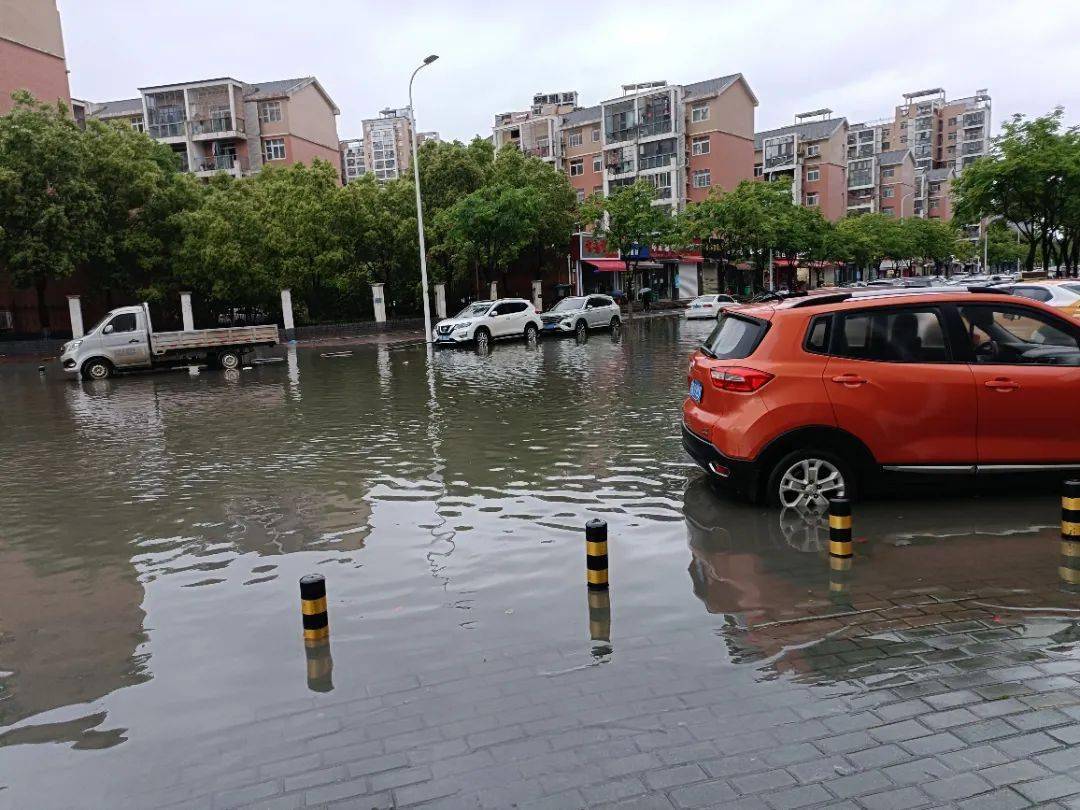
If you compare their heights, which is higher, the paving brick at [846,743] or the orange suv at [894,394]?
the orange suv at [894,394]

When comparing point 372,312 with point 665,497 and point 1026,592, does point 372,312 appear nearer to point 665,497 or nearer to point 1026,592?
point 665,497

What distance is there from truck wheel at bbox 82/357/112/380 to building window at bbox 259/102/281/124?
4447cm

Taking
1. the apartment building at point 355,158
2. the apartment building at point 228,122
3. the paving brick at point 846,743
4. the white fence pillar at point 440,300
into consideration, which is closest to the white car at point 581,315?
the white fence pillar at point 440,300

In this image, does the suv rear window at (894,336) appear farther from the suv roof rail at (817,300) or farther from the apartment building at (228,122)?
the apartment building at (228,122)

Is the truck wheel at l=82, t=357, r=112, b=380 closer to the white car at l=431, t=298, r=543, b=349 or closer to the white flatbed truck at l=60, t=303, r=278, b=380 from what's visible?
the white flatbed truck at l=60, t=303, r=278, b=380

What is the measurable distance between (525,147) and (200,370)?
207 feet

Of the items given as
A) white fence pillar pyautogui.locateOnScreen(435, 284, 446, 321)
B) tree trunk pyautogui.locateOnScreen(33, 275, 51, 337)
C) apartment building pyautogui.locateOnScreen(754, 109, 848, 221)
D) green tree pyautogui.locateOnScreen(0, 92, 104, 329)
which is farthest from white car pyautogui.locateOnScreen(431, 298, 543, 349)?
apartment building pyautogui.locateOnScreen(754, 109, 848, 221)

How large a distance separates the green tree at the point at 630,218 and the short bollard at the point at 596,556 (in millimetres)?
40366

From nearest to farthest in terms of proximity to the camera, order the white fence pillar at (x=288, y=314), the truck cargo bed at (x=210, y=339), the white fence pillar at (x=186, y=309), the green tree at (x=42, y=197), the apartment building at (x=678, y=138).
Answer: the truck cargo bed at (x=210, y=339) < the green tree at (x=42, y=197) < the white fence pillar at (x=186, y=309) < the white fence pillar at (x=288, y=314) < the apartment building at (x=678, y=138)

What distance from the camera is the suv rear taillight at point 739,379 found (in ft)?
21.3

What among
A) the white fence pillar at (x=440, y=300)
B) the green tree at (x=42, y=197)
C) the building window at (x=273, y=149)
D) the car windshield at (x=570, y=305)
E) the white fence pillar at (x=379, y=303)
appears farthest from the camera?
the building window at (x=273, y=149)

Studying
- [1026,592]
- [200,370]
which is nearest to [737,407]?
[1026,592]

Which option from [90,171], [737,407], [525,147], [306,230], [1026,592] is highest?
[525,147]

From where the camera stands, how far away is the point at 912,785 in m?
3.15
